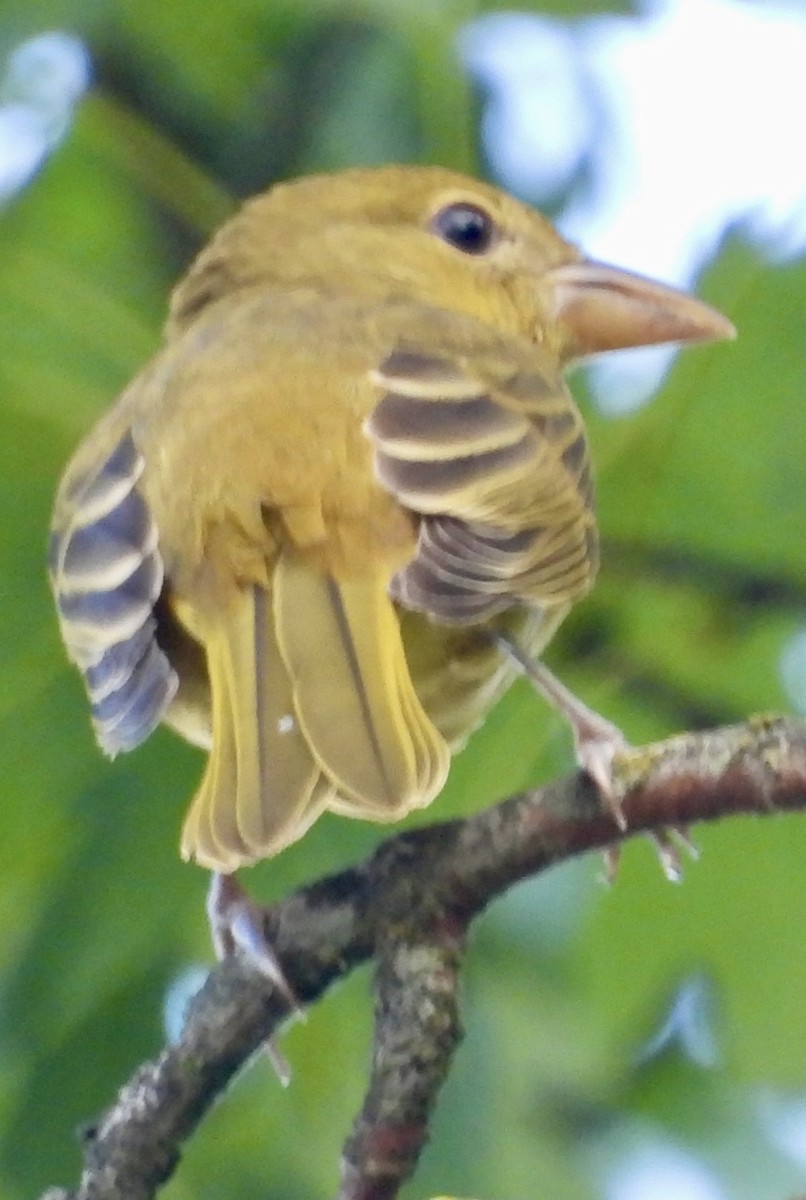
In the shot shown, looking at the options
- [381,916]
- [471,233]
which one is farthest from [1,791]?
[471,233]

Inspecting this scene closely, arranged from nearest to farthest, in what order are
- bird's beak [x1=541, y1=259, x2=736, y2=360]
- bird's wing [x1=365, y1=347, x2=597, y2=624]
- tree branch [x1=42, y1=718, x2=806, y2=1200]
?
tree branch [x1=42, y1=718, x2=806, y2=1200]
bird's wing [x1=365, y1=347, x2=597, y2=624]
bird's beak [x1=541, y1=259, x2=736, y2=360]

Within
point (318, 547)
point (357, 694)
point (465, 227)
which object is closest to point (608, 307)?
point (465, 227)

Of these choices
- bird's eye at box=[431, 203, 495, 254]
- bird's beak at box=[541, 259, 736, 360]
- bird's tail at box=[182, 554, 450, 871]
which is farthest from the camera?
bird's eye at box=[431, 203, 495, 254]

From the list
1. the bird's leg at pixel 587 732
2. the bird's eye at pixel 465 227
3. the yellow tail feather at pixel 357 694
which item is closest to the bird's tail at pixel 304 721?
the yellow tail feather at pixel 357 694

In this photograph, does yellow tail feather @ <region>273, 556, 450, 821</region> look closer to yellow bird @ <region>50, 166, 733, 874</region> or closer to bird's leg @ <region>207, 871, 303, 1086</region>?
yellow bird @ <region>50, 166, 733, 874</region>

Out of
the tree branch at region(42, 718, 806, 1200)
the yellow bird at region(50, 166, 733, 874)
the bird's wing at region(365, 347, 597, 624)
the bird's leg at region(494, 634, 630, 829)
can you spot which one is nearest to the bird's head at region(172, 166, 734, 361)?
the yellow bird at region(50, 166, 733, 874)

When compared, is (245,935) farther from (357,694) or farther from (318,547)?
(318,547)
